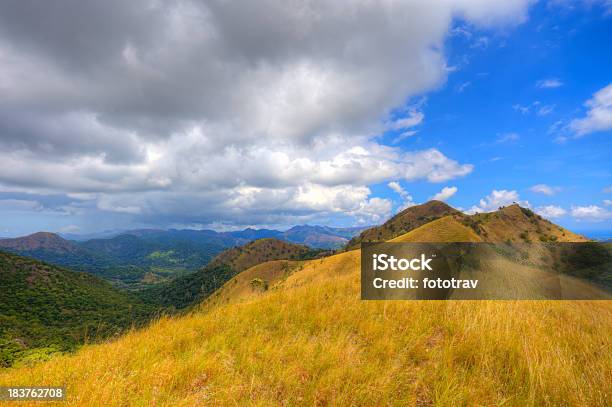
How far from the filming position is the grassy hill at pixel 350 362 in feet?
12.6

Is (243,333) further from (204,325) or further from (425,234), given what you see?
(425,234)

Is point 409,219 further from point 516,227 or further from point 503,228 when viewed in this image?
point 503,228

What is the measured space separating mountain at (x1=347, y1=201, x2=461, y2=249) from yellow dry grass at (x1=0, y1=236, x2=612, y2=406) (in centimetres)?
14920

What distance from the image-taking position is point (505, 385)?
13.6 ft

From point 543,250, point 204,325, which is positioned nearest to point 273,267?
point 543,250

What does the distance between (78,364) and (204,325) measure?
2.45 metres

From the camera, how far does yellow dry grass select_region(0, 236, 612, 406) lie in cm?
382

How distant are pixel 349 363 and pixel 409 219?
597 feet

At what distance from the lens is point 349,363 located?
4.50 meters

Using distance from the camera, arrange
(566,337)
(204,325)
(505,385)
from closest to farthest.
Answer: (505,385), (566,337), (204,325)

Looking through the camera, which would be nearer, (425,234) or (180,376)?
(180,376)

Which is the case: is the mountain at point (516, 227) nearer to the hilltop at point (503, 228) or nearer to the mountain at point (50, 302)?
the hilltop at point (503, 228)

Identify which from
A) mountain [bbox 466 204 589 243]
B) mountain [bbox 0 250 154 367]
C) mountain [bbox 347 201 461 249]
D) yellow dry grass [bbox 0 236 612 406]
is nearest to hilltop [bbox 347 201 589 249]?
mountain [bbox 466 204 589 243]

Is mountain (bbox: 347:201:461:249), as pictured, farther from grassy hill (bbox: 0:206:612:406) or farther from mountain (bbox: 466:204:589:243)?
grassy hill (bbox: 0:206:612:406)
